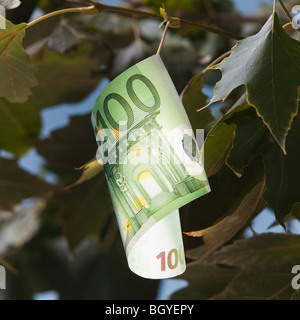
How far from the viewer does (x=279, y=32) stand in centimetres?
36

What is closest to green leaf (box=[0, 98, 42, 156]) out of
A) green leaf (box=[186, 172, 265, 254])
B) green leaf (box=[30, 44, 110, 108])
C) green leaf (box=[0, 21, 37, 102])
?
green leaf (box=[30, 44, 110, 108])

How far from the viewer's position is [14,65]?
17.1 inches

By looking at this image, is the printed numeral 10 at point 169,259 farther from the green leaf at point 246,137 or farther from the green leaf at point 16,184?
the green leaf at point 16,184

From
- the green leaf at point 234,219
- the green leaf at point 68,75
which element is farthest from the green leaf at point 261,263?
the green leaf at point 68,75

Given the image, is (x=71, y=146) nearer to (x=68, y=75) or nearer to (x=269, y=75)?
(x=68, y=75)

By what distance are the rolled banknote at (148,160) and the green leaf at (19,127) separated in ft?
1.05

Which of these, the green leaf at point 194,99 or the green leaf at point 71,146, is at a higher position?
the green leaf at point 194,99

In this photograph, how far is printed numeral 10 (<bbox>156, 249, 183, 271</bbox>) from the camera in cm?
38

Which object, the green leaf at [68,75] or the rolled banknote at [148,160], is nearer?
the rolled banknote at [148,160]

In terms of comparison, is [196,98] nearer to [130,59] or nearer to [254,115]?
[254,115]

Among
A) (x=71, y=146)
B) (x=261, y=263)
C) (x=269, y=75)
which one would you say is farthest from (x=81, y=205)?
(x=269, y=75)

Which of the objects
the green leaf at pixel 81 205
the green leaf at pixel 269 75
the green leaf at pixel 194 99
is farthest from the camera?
the green leaf at pixel 81 205

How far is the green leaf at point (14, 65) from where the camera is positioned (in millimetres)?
425
